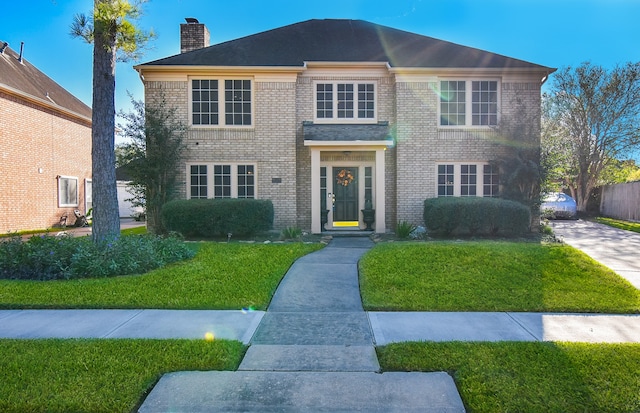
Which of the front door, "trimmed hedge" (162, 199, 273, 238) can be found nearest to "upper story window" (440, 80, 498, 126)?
the front door

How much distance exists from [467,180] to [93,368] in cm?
1343

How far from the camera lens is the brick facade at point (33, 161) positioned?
55.2 feet

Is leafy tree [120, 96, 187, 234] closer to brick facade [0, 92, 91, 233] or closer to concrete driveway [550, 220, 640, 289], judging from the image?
brick facade [0, 92, 91, 233]

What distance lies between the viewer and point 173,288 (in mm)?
6840

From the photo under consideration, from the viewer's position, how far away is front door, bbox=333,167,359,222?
50.2ft

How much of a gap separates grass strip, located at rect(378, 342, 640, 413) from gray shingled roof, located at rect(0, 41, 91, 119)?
62.4 ft

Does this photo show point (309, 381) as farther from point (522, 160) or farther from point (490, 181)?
point (490, 181)

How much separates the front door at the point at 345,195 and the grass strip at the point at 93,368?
1108 centimetres

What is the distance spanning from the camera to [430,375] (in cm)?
381

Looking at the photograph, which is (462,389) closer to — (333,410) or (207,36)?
(333,410)

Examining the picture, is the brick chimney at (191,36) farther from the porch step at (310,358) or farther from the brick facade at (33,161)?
the porch step at (310,358)

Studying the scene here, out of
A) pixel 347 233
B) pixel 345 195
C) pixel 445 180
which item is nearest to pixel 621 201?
pixel 445 180

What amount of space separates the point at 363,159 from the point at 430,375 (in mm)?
11834

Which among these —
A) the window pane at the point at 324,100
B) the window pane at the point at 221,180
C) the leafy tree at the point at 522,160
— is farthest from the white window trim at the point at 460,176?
the window pane at the point at 221,180
